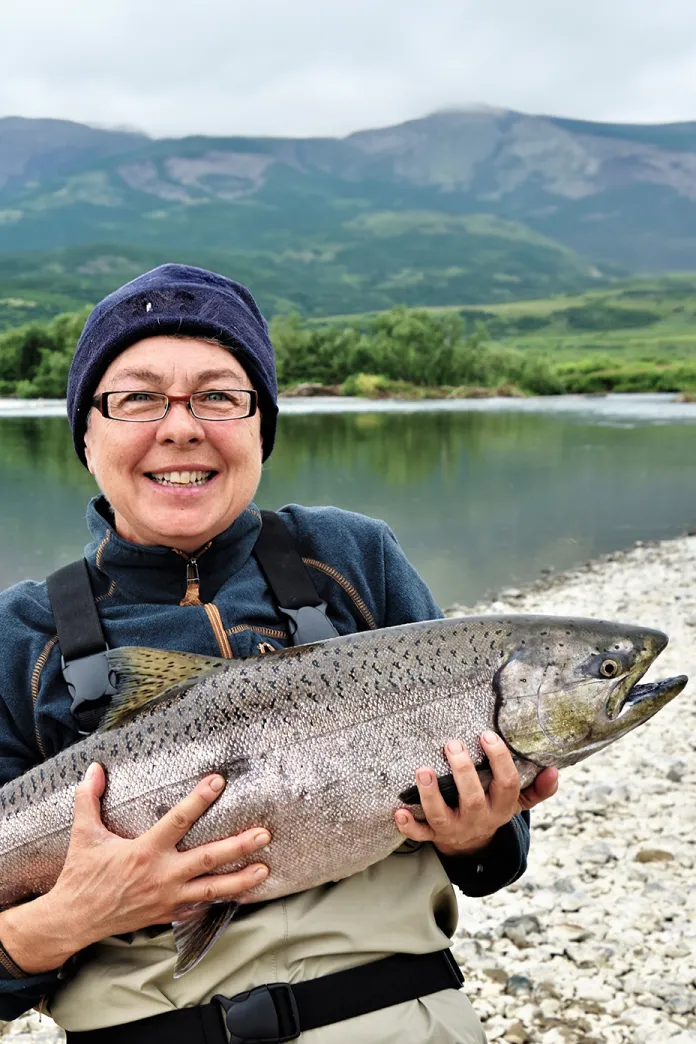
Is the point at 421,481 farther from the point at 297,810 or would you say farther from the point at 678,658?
the point at 297,810

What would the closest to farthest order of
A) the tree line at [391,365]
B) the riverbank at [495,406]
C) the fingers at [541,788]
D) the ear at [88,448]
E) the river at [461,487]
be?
the fingers at [541,788] → the ear at [88,448] → the river at [461,487] → the riverbank at [495,406] → the tree line at [391,365]

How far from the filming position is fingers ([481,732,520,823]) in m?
2.56

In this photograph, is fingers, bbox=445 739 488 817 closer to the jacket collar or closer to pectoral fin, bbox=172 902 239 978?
pectoral fin, bbox=172 902 239 978

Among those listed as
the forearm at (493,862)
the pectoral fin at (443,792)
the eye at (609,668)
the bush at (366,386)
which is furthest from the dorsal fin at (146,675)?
the bush at (366,386)

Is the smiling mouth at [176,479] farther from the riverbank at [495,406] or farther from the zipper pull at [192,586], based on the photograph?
the riverbank at [495,406]

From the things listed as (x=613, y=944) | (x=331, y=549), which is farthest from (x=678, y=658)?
(x=331, y=549)

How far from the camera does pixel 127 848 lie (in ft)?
8.02

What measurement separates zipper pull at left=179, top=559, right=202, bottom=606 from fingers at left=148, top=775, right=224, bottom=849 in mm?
680

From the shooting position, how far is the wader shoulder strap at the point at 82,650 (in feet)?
8.99

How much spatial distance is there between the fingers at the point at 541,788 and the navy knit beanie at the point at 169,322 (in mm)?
1526

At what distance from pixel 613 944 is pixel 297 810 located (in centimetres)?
288

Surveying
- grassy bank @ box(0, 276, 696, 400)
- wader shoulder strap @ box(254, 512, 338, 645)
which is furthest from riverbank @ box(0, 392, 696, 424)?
wader shoulder strap @ box(254, 512, 338, 645)

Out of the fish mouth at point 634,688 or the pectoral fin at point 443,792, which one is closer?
the pectoral fin at point 443,792

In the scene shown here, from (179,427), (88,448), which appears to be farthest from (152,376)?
(88,448)
